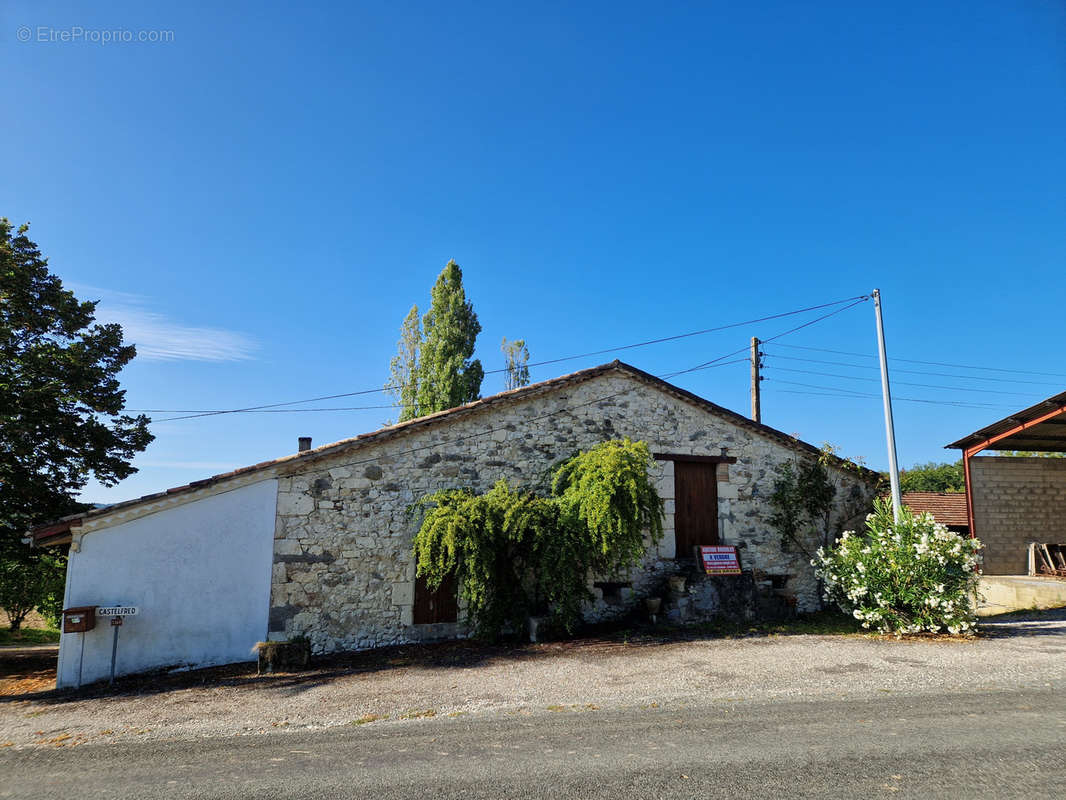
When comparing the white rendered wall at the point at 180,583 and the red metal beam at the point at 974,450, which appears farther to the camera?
the red metal beam at the point at 974,450

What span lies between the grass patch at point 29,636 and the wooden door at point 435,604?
48.7 feet

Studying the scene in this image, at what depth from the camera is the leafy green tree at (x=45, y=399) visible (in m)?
10.3

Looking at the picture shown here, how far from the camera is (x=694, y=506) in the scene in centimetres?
1188

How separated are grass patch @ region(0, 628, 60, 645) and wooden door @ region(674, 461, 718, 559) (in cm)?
1847

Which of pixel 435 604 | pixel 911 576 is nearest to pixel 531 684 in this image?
pixel 435 604

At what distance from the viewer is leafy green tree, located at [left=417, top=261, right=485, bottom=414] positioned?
20906mm

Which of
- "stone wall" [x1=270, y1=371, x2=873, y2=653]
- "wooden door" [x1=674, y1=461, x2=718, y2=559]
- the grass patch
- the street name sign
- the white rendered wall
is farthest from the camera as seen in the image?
the grass patch

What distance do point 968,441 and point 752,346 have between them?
583 centimetres

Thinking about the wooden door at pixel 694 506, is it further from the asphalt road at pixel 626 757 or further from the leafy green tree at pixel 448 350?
the leafy green tree at pixel 448 350

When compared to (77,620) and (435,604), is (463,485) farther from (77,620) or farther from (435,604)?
(77,620)

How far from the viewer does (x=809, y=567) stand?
1248 cm

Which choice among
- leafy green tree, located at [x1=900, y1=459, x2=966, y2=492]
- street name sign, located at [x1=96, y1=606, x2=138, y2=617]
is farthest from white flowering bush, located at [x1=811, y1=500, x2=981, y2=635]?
leafy green tree, located at [x1=900, y1=459, x2=966, y2=492]

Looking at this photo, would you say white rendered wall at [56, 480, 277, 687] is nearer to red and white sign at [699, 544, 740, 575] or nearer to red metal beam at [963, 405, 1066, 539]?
red and white sign at [699, 544, 740, 575]

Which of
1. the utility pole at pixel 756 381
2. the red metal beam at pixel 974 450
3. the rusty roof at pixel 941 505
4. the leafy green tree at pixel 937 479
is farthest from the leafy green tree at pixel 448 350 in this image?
the leafy green tree at pixel 937 479
